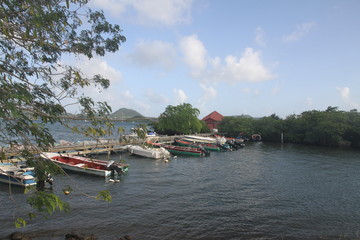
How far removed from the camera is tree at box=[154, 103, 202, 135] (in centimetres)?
615

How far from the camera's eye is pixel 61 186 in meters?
18.5

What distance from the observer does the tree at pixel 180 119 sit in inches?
242

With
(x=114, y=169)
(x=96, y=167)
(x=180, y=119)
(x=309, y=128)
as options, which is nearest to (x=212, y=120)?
(x=309, y=128)

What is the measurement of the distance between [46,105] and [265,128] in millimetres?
63289

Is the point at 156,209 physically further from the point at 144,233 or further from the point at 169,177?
the point at 169,177

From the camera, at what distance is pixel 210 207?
15.5 metres

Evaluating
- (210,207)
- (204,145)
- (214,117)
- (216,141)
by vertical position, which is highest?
(214,117)

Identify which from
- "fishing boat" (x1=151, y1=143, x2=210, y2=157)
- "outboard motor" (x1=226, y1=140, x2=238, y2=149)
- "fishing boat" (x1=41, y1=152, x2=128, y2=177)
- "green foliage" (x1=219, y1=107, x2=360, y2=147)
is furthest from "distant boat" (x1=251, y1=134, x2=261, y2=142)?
"fishing boat" (x1=41, y1=152, x2=128, y2=177)

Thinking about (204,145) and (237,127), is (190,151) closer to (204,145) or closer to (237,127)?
(204,145)

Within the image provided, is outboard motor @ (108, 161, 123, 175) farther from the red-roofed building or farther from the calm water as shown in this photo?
the red-roofed building

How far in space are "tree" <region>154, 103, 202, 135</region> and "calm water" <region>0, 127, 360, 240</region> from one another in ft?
18.7

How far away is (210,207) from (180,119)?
11.1m

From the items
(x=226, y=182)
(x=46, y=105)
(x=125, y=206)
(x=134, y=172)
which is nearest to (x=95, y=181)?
(x=134, y=172)

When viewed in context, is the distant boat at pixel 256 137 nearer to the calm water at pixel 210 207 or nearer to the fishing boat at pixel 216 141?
the fishing boat at pixel 216 141
